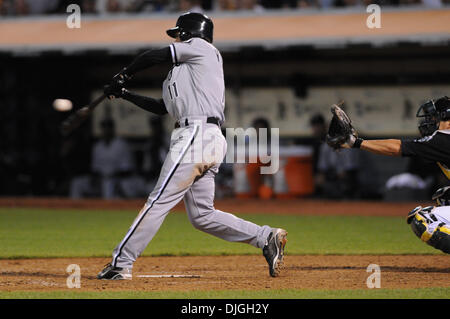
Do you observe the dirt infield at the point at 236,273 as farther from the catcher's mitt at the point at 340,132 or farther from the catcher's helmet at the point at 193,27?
the catcher's helmet at the point at 193,27

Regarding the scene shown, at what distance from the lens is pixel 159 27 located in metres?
14.5

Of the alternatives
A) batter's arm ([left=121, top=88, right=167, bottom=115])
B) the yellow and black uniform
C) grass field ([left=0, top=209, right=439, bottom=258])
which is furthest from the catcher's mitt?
grass field ([left=0, top=209, right=439, bottom=258])

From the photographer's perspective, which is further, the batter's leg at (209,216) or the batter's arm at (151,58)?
the batter's leg at (209,216)

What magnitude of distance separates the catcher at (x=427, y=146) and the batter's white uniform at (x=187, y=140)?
0.84 metres

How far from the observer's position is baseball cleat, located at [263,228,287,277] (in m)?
6.14

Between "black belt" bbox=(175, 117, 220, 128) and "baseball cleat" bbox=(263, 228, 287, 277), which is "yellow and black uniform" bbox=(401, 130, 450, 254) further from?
"black belt" bbox=(175, 117, 220, 128)

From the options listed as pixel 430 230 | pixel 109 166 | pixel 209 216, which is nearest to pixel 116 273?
pixel 209 216

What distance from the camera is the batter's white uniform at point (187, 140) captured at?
5754 millimetres

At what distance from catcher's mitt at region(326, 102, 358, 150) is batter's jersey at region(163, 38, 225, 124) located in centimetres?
84

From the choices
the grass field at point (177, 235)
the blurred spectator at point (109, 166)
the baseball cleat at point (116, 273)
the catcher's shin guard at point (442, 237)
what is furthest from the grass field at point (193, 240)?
the blurred spectator at point (109, 166)

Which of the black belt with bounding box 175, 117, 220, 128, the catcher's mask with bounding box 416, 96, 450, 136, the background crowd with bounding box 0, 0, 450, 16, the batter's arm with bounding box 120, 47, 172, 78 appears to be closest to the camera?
the batter's arm with bounding box 120, 47, 172, 78

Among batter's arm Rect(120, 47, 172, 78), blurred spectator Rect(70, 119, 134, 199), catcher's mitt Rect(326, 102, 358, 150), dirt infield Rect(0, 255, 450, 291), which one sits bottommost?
blurred spectator Rect(70, 119, 134, 199)

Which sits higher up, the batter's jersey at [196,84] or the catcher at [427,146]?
the batter's jersey at [196,84]

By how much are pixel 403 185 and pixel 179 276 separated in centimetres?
733
